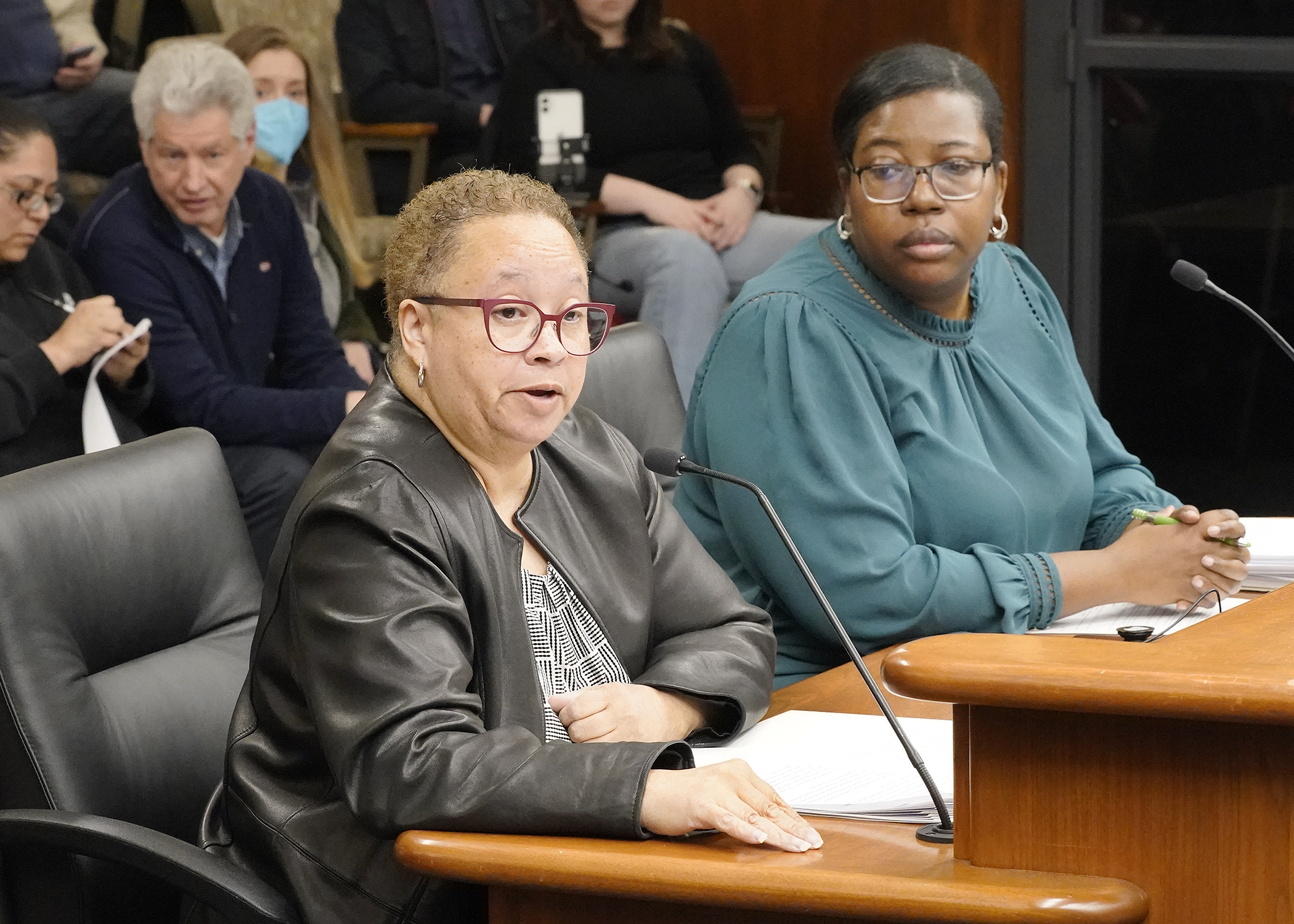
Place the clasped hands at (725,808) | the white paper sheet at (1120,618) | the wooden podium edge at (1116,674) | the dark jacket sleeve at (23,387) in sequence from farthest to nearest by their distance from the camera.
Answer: the dark jacket sleeve at (23,387), the white paper sheet at (1120,618), the clasped hands at (725,808), the wooden podium edge at (1116,674)

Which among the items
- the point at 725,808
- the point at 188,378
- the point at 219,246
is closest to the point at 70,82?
the point at 219,246

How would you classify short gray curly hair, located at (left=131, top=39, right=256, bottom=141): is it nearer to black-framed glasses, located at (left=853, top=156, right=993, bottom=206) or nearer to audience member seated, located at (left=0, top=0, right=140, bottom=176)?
audience member seated, located at (left=0, top=0, right=140, bottom=176)

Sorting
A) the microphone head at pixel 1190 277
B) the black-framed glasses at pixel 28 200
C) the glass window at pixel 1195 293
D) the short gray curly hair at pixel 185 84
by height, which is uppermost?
the short gray curly hair at pixel 185 84

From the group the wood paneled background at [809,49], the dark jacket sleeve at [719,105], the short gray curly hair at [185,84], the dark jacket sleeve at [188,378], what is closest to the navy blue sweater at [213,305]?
the dark jacket sleeve at [188,378]

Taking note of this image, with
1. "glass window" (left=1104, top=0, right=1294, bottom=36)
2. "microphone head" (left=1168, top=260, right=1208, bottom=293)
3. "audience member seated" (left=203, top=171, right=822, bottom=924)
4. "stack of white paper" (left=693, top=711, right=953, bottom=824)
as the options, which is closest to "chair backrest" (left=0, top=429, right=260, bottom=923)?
"audience member seated" (left=203, top=171, right=822, bottom=924)

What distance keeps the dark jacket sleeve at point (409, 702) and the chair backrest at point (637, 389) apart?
30.9 inches

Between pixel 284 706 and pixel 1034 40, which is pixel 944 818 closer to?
pixel 284 706

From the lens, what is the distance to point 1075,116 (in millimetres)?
4211

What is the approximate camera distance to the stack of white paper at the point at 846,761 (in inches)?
48.4

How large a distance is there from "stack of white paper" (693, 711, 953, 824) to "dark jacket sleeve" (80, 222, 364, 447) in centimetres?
190

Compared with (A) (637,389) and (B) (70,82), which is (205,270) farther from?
(A) (637,389)

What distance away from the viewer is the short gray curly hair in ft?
10.5

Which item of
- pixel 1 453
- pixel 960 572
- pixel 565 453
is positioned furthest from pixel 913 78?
pixel 1 453

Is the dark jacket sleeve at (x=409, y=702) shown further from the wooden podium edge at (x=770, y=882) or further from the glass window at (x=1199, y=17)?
the glass window at (x=1199, y=17)
